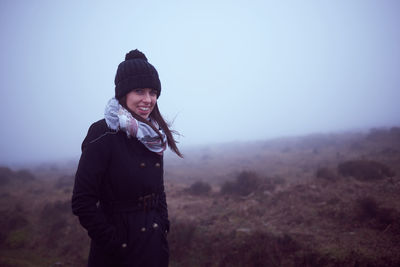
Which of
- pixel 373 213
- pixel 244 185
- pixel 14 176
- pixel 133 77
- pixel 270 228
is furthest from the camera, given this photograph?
pixel 14 176

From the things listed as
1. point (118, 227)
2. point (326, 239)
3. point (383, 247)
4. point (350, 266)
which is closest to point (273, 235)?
point (326, 239)

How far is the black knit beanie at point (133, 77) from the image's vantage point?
2.02m

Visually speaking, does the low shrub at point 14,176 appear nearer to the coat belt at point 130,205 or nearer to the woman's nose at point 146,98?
the coat belt at point 130,205

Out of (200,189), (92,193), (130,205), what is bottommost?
(200,189)

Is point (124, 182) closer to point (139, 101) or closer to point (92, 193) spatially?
point (92, 193)

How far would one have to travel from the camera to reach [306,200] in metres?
6.91

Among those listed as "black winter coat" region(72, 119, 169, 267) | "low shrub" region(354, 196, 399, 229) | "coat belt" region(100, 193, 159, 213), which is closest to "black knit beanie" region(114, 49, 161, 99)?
"black winter coat" region(72, 119, 169, 267)

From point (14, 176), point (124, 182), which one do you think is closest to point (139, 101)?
point (124, 182)

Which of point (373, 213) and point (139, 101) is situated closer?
point (139, 101)

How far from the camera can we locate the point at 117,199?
1764 millimetres

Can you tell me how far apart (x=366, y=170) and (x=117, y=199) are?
986 centimetres

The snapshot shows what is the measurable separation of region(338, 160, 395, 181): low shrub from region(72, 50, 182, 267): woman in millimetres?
9139

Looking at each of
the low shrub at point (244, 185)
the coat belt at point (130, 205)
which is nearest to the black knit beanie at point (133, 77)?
the coat belt at point (130, 205)

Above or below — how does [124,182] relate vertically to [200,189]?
above
